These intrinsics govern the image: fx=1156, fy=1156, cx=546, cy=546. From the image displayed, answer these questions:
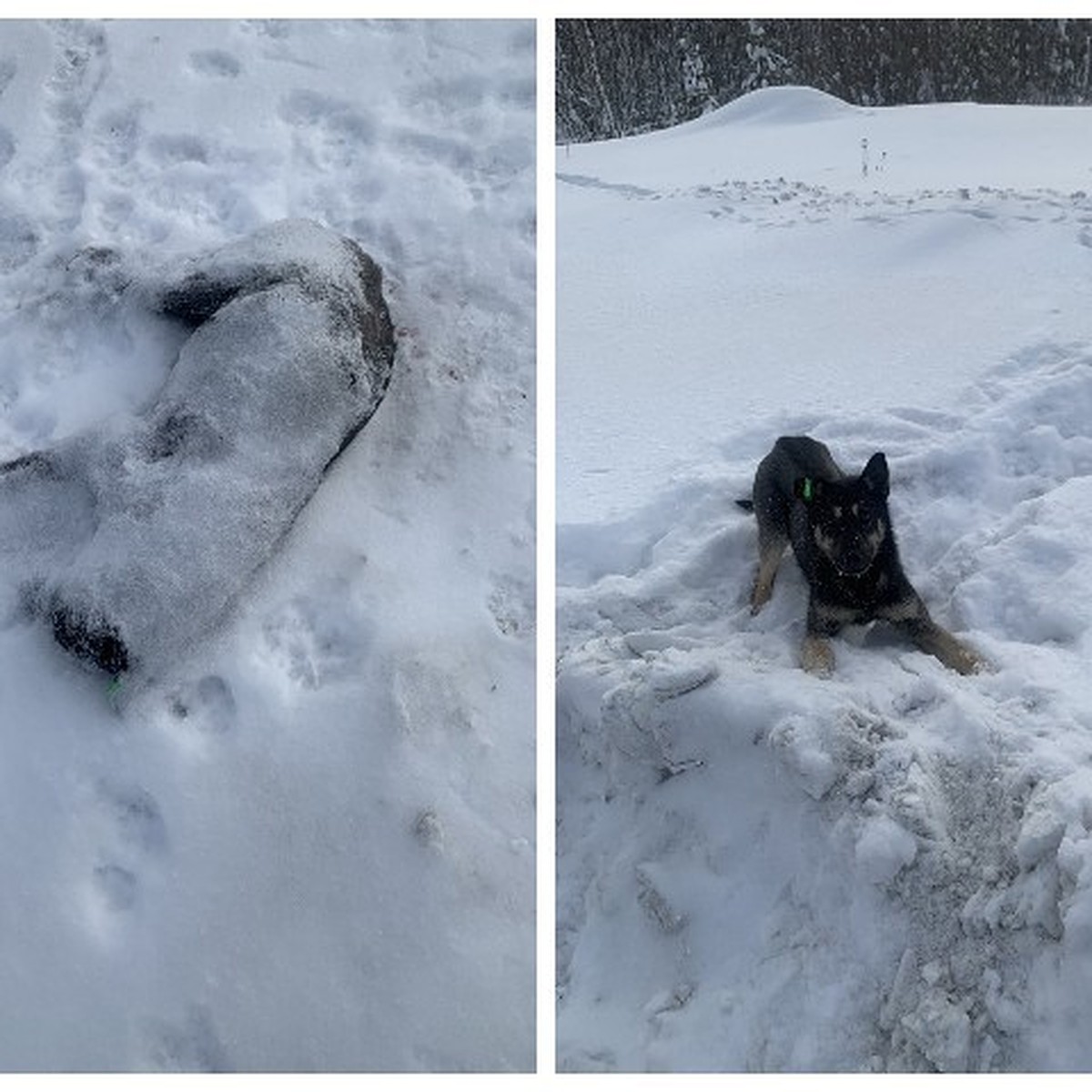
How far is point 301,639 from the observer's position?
236 centimetres

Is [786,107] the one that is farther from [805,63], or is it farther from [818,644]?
[818,644]

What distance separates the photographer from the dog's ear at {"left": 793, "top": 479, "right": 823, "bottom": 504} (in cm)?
262

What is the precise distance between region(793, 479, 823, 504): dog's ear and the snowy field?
0.26 m

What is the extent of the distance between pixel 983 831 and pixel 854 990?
1.20 feet

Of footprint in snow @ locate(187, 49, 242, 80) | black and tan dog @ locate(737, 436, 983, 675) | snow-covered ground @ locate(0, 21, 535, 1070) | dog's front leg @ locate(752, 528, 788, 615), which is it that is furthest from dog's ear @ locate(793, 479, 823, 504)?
footprint in snow @ locate(187, 49, 242, 80)

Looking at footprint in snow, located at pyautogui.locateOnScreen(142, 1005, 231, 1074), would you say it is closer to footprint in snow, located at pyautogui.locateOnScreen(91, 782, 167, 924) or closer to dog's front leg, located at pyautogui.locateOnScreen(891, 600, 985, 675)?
footprint in snow, located at pyautogui.locateOnScreen(91, 782, 167, 924)

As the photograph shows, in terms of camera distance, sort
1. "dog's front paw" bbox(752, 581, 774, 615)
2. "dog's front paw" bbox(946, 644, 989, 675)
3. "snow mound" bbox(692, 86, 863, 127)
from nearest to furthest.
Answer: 1. "dog's front paw" bbox(946, 644, 989, 675)
2. "dog's front paw" bbox(752, 581, 774, 615)
3. "snow mound" bbox(692, 86, 863, 127)

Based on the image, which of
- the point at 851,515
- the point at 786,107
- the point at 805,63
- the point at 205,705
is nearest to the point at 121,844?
Answer: the point at 205,705

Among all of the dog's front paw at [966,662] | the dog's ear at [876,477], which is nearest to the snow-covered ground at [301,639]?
the dog's ear at [876,477]

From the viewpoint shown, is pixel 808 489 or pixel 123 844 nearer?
pixel 123 844

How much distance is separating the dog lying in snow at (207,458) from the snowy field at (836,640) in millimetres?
687

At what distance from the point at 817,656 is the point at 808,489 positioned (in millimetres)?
389

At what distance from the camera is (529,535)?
2.55 meters

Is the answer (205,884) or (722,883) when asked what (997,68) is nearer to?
(722,883)
